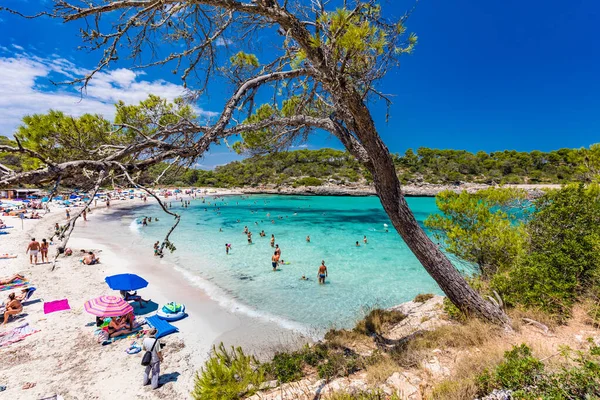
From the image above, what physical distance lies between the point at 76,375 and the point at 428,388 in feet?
25.5

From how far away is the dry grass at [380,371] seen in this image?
394 cm

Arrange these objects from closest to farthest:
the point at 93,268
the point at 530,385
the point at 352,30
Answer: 1. the point at 352,30
2. the point at 530,385
3. the point at 93,268

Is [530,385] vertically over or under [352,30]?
under

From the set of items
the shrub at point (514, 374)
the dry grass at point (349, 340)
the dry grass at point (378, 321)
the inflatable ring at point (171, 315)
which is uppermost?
the shrub at point (514, 374)

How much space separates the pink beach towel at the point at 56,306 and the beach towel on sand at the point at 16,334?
93 cm

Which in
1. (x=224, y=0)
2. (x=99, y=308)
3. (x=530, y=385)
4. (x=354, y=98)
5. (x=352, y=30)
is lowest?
(x=99, y=308)

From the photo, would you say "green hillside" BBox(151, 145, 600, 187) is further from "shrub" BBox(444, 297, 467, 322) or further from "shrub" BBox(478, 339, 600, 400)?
"shrub" BBox(478, 339, 600, 400)

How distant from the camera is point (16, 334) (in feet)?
25.9

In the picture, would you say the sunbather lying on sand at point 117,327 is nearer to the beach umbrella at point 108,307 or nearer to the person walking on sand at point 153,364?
the beach umbrella at point 108,307

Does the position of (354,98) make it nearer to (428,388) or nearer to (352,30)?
(352,30)

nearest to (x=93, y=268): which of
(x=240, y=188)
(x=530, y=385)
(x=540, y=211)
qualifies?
(x=530, y=385)

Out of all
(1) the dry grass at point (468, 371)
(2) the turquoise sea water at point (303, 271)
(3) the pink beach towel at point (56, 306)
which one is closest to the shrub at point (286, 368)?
(1) the dry grass at point (468, 371)

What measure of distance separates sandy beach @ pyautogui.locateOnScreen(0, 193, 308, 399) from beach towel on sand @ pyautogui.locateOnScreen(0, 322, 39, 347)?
16 centimetres

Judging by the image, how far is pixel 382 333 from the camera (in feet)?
23.7
